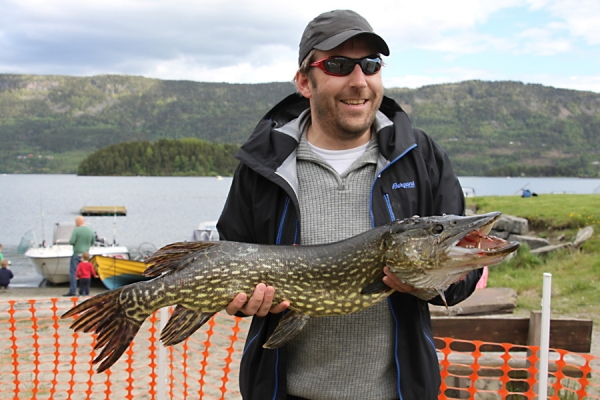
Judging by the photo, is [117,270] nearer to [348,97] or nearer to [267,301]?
[267,301]

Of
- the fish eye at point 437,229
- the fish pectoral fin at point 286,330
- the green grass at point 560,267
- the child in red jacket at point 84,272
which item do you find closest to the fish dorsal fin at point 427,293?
the fish eye at point 437,229

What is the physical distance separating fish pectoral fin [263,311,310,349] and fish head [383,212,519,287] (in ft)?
1.65

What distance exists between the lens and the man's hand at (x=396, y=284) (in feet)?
8.52

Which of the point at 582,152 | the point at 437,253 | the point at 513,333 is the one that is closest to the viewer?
the point at 437,253

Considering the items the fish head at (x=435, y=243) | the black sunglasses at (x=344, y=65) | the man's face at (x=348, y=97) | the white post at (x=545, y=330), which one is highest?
the black sunglasses at (x=344, y=65)

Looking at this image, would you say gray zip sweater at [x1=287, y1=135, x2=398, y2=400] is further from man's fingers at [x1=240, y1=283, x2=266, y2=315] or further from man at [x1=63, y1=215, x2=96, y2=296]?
man at [x1=63, y1=215, x2=96, y2=296]

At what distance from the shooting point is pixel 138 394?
23.0 ft

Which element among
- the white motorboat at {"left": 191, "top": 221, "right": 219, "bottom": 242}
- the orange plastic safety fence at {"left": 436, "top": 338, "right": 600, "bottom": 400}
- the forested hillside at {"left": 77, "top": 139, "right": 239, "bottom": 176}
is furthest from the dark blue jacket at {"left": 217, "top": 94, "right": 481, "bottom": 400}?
the forested hillside at {"left": 77, "top": 139, "right": 239, "bottom": 176}

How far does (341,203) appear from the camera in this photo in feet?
9.32

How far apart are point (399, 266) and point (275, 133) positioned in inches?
40.4

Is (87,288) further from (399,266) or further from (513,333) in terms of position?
(399,266)

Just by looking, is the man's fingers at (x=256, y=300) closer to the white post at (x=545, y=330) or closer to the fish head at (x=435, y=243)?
the fish head at (x=435, y=243)

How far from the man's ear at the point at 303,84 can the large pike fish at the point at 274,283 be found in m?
0.90

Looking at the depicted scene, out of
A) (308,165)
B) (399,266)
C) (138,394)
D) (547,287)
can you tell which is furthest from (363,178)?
(138,394)
